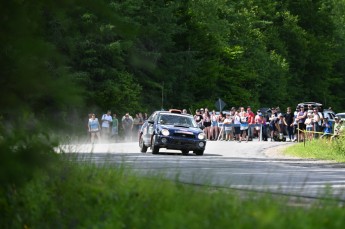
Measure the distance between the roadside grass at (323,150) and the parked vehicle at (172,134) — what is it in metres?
3.18

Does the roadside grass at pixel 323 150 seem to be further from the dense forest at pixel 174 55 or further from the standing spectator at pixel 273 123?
the standing spectator at pixel 273 123

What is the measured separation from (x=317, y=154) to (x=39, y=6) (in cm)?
2701

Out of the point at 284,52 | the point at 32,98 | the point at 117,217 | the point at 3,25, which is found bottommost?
the point at 117,217

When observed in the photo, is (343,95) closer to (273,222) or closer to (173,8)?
(173,8)

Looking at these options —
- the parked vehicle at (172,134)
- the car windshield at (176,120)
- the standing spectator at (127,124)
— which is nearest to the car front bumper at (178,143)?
the parked vehicle at (172,134)

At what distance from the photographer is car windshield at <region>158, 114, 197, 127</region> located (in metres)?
35.8

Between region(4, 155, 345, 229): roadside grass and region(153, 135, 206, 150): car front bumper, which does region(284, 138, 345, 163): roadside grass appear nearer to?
region(153, 135, 206, 150): car front bumper

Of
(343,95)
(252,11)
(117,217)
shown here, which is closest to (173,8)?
(252,11)

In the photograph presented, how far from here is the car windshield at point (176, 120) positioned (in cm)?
3575

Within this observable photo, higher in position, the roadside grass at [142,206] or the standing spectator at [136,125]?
the standing spectator at [136,125]

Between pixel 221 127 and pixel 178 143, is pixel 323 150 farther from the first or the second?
pixel 221 127

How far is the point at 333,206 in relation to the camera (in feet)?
25.3

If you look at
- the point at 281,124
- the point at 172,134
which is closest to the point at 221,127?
the point at 281,124

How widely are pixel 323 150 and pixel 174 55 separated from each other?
49.3 meters
